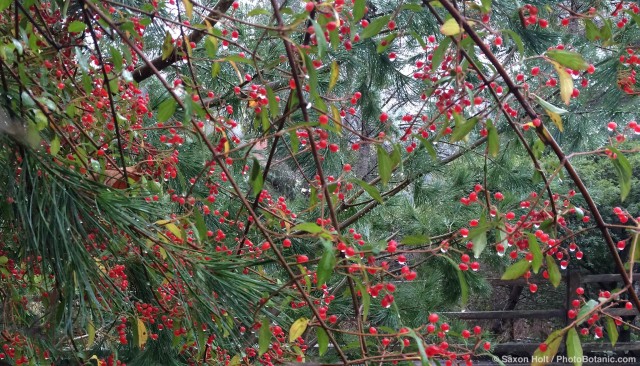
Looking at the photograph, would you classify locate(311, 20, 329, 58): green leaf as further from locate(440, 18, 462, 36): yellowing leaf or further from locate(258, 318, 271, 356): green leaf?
locate(258, 318, 271, 356): green leaf

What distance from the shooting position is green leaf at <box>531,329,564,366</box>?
516mm

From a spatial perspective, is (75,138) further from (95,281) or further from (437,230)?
(437,230)

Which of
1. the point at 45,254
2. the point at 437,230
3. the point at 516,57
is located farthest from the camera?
the point at 516,57

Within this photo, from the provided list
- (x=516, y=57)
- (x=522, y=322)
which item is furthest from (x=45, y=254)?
(x=522, y=322)

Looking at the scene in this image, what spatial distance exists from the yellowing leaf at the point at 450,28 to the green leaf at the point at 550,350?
0.75 ft

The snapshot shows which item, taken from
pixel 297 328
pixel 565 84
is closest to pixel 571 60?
pixel 565 84

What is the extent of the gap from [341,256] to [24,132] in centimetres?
35

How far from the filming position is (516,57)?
7.59ft

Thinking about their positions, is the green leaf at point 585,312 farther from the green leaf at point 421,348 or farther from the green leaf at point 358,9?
the green leaf at point 358,9

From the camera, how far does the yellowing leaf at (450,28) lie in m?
0.48

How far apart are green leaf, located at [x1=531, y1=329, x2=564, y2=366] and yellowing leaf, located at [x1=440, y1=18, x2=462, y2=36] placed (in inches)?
9.0

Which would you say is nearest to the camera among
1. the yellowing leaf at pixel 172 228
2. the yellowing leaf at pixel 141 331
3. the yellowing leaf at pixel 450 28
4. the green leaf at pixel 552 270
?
the yellowing leaf at pixel 450 28

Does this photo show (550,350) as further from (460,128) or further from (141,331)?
(141,331)

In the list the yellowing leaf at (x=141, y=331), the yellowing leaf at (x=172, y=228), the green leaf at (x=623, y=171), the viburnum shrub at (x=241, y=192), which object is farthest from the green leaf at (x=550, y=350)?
the yellowing leaf at (x=141, y=331)
